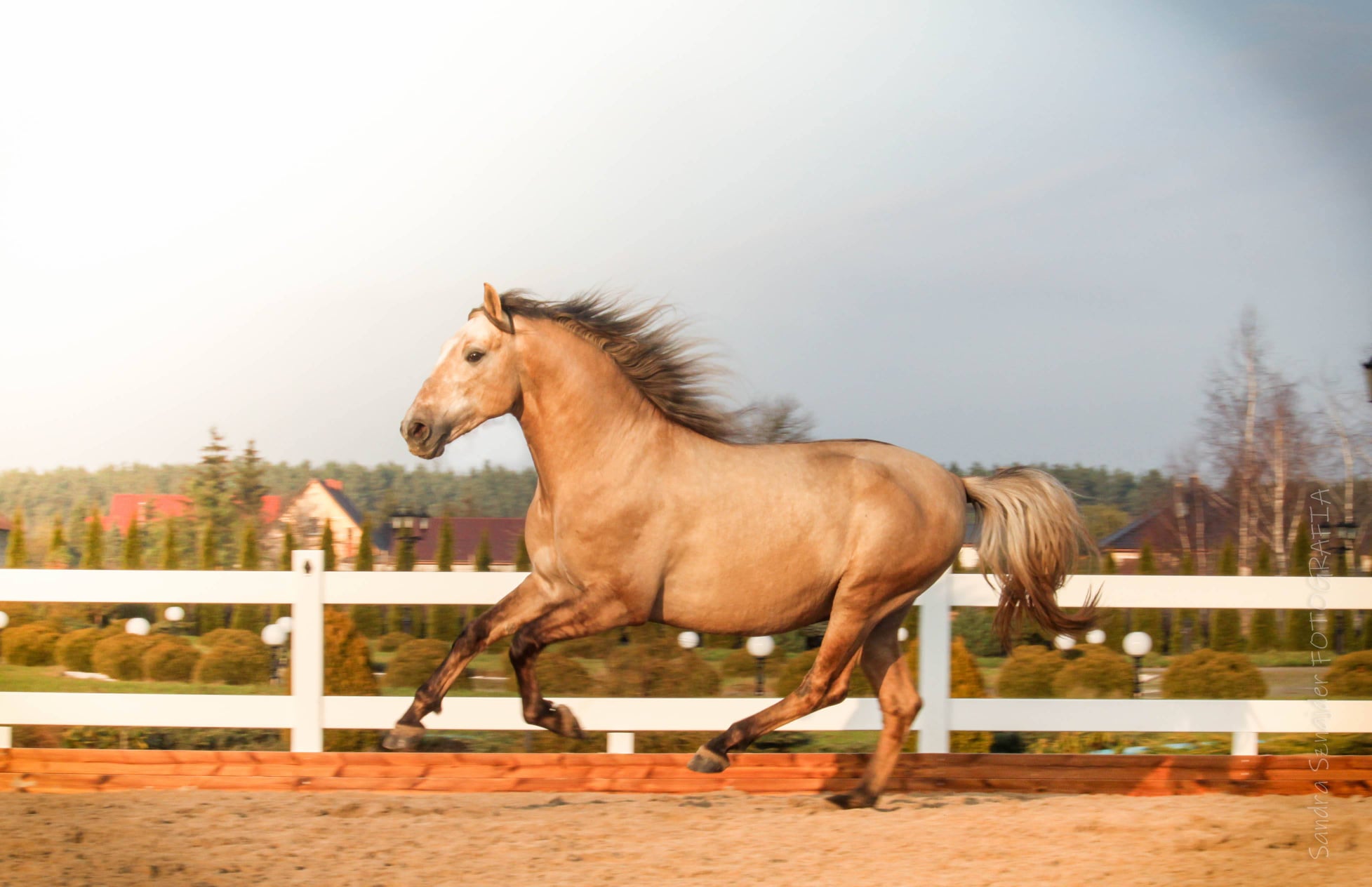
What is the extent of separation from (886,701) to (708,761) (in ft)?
3.07

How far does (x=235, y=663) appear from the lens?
307 inches

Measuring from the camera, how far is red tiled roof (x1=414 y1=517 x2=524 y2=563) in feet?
44.7

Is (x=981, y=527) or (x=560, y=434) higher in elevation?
(x=560, y=434)

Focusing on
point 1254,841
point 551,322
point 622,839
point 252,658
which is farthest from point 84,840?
point 252,658

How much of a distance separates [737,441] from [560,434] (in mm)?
677

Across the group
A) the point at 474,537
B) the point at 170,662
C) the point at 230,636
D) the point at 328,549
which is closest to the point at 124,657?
the point at 170,662

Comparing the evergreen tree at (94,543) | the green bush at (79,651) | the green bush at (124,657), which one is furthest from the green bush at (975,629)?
the evergreen tree at (94,543)

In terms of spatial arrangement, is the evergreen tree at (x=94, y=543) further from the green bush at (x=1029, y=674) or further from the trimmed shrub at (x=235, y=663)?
the green bush at (x=1029, y=674)

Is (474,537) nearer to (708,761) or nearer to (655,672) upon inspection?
(655,672)

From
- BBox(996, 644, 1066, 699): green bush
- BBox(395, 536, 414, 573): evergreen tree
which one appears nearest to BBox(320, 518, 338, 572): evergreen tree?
BBox(395, 536, 414, 573): evergreen tree

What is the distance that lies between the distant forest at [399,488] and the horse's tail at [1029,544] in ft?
17.4

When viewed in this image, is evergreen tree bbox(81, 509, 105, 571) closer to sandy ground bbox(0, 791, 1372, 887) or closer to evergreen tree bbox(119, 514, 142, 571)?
evergreen tree bbox(119, 514, 142, 571)

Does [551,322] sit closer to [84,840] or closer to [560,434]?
[560,434]

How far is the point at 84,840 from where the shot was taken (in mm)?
3301
